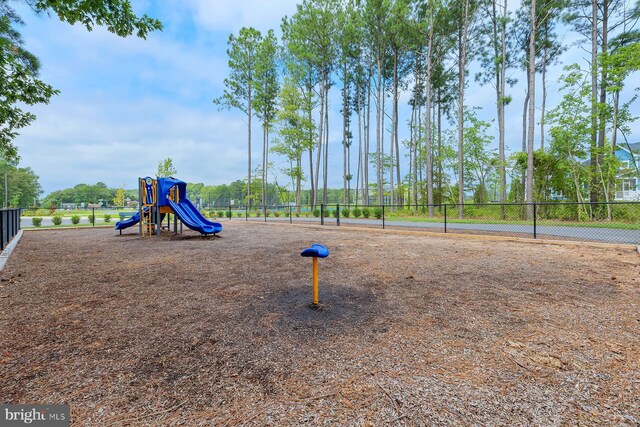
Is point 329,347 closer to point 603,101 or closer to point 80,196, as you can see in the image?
point 603,101

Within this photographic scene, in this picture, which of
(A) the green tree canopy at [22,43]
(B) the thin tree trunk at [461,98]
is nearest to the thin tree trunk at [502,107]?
(B) the thin tree trunk at [461,98]

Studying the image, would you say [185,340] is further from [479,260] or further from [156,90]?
[156,90]

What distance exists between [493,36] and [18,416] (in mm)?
23832

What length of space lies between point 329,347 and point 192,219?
8.50m

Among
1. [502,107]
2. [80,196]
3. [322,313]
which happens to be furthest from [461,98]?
[80,196]

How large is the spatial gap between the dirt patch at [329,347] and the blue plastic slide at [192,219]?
4.58 metres

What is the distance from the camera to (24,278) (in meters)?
4.02

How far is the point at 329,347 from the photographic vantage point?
6.73 feet

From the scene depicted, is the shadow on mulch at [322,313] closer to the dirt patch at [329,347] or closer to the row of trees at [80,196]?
the dirt patch at [329,347]

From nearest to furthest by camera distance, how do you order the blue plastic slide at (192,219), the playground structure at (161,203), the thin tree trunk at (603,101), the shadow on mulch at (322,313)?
the shadow on mulch at (322,313)
the blue plastic slide at (192,219)
the playground structure at (161,203)
the thin tree trunk at (603,101)

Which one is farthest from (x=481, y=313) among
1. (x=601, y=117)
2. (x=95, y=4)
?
(x=601, y=117)

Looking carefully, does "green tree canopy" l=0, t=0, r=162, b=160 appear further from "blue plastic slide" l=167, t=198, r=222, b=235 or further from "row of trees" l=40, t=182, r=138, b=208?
"row of trees" l=40, t=182, r=138, b=208

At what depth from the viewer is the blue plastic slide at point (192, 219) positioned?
8.83 metres

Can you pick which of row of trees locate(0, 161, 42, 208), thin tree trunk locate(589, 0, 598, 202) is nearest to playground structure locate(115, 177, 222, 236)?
thin tree trunk locate(589, 0, 598, 202)
